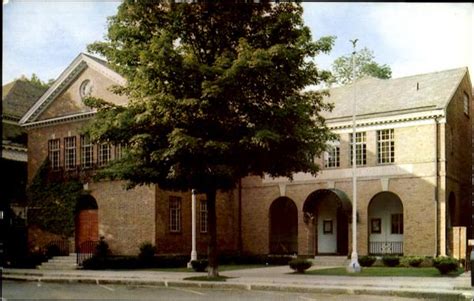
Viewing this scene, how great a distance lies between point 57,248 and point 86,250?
5.10ft

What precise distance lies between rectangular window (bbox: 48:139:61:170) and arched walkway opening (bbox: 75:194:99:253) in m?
2.61

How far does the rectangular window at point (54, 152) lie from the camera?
30.9 meters

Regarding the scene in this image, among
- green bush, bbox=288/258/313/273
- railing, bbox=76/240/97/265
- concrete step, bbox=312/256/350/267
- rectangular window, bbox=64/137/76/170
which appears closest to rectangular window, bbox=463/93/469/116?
concrete step, bbox=312/256/350/267

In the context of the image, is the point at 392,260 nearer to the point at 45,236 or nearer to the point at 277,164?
the point at 277,164

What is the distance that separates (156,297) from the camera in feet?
52.1

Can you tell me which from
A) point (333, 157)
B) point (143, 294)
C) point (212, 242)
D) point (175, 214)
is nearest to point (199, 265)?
point (212, 242)

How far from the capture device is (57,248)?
28859 millimetres

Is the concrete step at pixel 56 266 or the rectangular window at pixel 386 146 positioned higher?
the rectangular window at pixel 386 146

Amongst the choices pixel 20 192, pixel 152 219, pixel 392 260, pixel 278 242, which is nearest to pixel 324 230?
pixel 278 242

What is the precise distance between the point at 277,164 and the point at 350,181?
11.0m

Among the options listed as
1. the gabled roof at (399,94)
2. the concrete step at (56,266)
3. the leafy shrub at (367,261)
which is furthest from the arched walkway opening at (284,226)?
the concrete step at (56,266)

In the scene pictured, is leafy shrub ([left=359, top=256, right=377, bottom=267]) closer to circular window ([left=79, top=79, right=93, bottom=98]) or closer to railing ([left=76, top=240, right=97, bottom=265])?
railing ([left=76, top=240, right=97, bottom=265])

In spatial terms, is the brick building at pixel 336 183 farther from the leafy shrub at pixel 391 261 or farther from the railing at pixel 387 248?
the leafy shrub at pixel 391 261

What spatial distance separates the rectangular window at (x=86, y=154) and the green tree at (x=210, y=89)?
1034 cm
